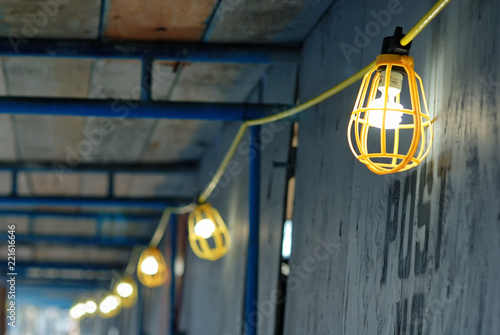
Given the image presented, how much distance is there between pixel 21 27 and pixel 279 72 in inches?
81.9

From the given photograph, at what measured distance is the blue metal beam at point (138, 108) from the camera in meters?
6.17

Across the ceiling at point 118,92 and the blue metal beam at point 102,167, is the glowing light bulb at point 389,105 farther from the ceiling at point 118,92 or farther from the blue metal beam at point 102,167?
the blue metal beam at point 102,167

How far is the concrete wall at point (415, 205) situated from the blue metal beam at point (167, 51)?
78cm

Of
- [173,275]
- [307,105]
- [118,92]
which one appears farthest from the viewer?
[173,275]

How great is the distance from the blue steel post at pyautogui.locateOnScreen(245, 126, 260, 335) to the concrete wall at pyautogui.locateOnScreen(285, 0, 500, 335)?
649mm

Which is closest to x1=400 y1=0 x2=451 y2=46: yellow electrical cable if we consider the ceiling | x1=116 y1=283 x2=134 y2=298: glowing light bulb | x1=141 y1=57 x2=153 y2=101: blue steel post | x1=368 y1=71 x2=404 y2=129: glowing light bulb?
x1=368 y1=71 x2=404 y2=129: glowing light bulb

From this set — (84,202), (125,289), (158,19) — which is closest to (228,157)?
(158,19)

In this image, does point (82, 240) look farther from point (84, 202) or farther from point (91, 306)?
point (84, 202)

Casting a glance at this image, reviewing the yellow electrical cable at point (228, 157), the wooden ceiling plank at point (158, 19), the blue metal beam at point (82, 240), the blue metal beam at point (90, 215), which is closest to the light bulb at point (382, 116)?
the wooden ceiling plank at point (158, 19)

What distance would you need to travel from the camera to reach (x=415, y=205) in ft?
11.7

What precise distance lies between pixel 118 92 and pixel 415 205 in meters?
5.03

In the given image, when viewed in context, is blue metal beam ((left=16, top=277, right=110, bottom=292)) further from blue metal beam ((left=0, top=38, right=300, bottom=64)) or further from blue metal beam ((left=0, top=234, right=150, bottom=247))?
blue metal beam ((left=0, top=38, right=300, bottom=64))

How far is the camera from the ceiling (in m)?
5.80

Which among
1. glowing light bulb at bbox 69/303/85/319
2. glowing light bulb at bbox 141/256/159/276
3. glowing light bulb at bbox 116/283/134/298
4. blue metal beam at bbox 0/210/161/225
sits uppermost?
blue metal beam at bbox 0/210/161/225
